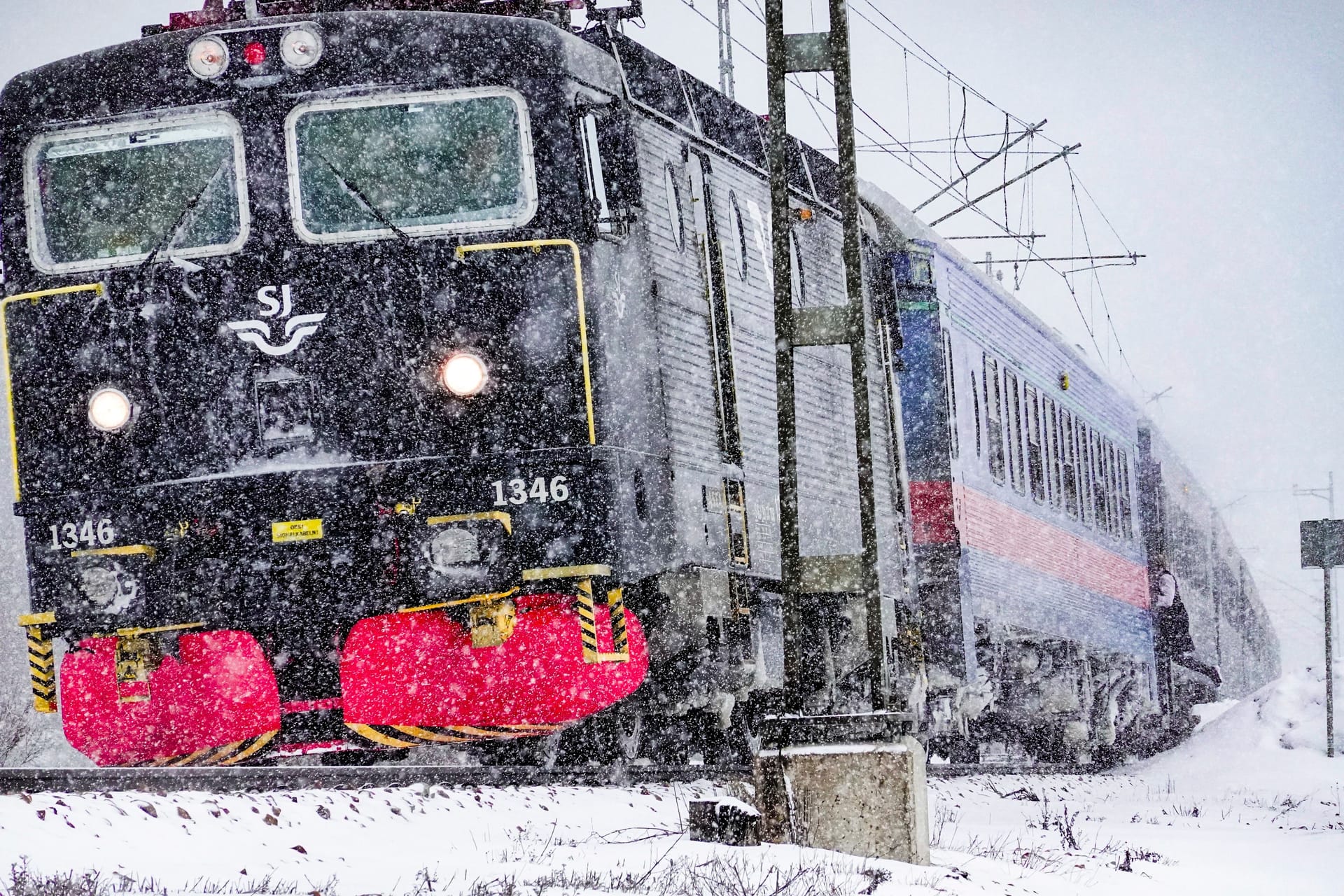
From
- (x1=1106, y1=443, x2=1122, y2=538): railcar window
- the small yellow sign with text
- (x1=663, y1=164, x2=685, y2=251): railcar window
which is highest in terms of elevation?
(x1=663, y1=164, x2=685, y2=251): railcar window

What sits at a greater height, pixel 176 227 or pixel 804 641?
pixel 176 227

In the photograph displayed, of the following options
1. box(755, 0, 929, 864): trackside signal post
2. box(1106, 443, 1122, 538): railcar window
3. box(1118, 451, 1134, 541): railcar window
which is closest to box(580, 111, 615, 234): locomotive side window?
box(755, 0, 929, 864): trackside signal post

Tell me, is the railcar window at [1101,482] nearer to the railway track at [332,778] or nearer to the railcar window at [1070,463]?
the railcar window at [1070,463]

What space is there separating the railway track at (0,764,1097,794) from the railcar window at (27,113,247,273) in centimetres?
227

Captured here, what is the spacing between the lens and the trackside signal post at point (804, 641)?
22.6ft

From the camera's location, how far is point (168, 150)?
768cm

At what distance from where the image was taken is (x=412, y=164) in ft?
24.8

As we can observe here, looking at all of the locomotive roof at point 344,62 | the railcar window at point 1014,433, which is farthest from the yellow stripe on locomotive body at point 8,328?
the railcar window at point 1014,433

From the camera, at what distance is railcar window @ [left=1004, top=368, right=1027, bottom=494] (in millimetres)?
13281

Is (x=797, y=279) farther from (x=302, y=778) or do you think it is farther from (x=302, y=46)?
(x=302, y=778)

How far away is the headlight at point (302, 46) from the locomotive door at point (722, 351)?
6.23ft

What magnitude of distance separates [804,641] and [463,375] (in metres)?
1.84

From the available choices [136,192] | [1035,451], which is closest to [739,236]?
[136,192]

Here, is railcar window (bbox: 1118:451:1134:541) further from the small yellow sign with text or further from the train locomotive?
the small yellow sign with text
